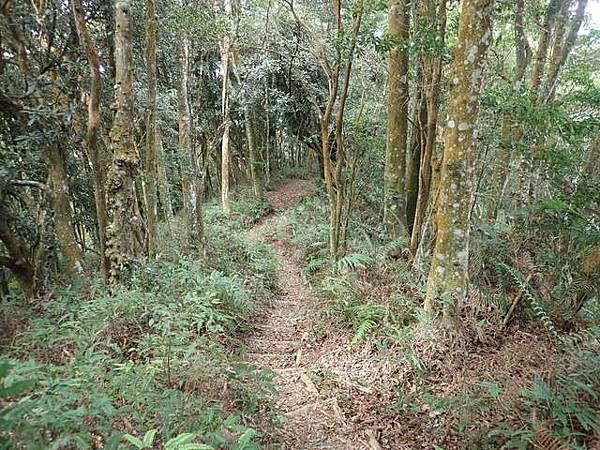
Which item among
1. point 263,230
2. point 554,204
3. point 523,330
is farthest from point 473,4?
point 263,230

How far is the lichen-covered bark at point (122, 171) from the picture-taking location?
19.2 ft

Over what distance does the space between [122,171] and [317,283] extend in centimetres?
451

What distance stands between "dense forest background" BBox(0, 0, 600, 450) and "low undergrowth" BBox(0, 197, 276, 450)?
33 mm

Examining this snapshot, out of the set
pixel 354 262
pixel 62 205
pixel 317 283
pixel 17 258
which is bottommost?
pixel 317 283

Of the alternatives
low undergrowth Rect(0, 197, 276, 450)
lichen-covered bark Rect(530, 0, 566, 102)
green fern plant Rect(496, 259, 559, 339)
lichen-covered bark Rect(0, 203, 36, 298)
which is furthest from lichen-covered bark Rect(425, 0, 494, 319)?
lichen-covered bark Rect(0, 203, 36, 298)

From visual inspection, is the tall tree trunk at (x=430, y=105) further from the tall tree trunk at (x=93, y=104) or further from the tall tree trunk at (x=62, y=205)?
the tall tree trunk at (x=62, y=205)

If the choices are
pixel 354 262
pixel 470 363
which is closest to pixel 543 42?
pixel 354 262

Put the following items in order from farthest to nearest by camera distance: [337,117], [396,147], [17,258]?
[396,147]
[337,117]
[17,258]

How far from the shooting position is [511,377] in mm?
4434

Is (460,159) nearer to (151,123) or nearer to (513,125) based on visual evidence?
(513,125)

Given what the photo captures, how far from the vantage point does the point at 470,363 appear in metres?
4.92

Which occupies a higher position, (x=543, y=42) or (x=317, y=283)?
(x=543, y=42)

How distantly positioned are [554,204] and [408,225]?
4.20m

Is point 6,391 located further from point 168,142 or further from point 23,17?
point 168,142
